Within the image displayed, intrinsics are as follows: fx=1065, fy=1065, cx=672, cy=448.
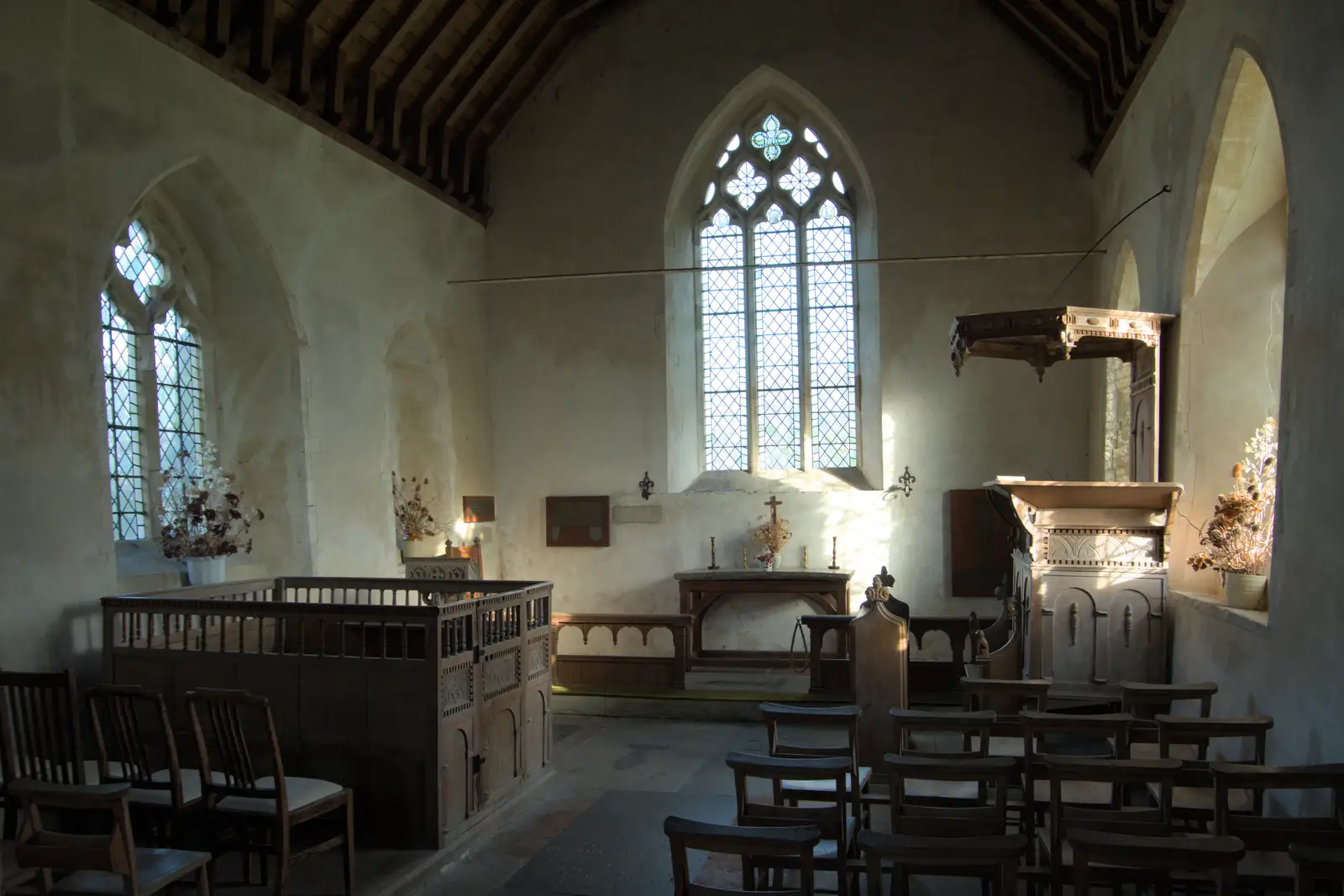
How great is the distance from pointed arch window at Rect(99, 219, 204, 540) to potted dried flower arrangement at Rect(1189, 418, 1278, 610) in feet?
20.6

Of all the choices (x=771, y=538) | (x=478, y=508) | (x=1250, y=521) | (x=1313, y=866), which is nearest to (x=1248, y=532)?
(x=1250, y=521)

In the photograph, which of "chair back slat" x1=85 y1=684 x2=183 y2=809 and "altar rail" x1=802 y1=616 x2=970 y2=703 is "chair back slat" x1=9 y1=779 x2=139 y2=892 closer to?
"chair back slat" x1=85 y1=684 x2=183 y2=809

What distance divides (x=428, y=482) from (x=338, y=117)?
333 centimetres

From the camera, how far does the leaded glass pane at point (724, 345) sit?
1051 centimetres

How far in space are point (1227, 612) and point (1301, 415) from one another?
1188mm

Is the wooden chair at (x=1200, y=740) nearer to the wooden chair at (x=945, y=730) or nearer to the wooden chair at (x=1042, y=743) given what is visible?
the wooden chair at (x=1042, y=743)

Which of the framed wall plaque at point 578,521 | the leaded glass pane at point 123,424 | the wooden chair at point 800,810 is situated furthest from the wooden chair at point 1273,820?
the framed wall plaque at point 578,521

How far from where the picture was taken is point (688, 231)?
10.6 m

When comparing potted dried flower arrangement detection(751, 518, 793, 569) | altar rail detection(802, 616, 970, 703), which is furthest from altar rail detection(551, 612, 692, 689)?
potted dried flower arrangement detection(751, 518, 793, 569)

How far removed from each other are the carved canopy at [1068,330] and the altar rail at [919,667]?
211 centimetres

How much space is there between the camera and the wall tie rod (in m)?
9.38

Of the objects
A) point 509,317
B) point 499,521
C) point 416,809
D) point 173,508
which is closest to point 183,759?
point 416,809

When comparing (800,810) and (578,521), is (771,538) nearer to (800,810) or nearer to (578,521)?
(578,521)

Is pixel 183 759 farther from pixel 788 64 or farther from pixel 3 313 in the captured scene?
pixel 788 64
